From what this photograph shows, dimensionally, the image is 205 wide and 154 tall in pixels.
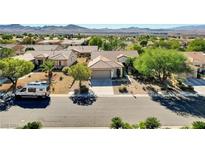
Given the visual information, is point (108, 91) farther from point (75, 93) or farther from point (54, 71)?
point (54, 71)

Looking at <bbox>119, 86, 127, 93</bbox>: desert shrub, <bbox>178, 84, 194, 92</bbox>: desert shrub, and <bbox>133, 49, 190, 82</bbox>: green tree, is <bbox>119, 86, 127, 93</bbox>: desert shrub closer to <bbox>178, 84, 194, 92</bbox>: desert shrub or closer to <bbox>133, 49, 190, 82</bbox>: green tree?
<bbox>133, 49, 190, 82</bbox>: green tree

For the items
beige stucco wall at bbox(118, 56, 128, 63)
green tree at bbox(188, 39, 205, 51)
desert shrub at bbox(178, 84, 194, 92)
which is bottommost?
desert shrub at bbox(178, 84, 194, 92)

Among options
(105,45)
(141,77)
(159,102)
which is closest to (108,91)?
(159,102)

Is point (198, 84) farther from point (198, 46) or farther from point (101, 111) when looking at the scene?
point (198, 46)

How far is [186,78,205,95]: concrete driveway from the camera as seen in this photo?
12889 mm

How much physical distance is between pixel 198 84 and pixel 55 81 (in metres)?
6.91

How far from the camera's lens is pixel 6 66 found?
40.3 ft

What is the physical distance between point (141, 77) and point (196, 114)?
243 inches

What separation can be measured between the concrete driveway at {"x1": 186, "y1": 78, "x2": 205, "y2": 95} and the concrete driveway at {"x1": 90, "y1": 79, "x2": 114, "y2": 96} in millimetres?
3778

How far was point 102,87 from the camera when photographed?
13.5 meters

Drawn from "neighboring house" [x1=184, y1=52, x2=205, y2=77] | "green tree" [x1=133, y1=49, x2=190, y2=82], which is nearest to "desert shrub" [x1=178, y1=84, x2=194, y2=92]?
"green tree" [x1=133, y1=49, x2=190, y2=82]

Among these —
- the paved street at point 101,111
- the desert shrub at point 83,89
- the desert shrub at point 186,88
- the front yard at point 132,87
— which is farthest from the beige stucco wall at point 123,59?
the paved street at point 101,111

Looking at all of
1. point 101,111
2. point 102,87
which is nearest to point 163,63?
point 102,87

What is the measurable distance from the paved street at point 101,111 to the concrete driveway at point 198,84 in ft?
5.04
